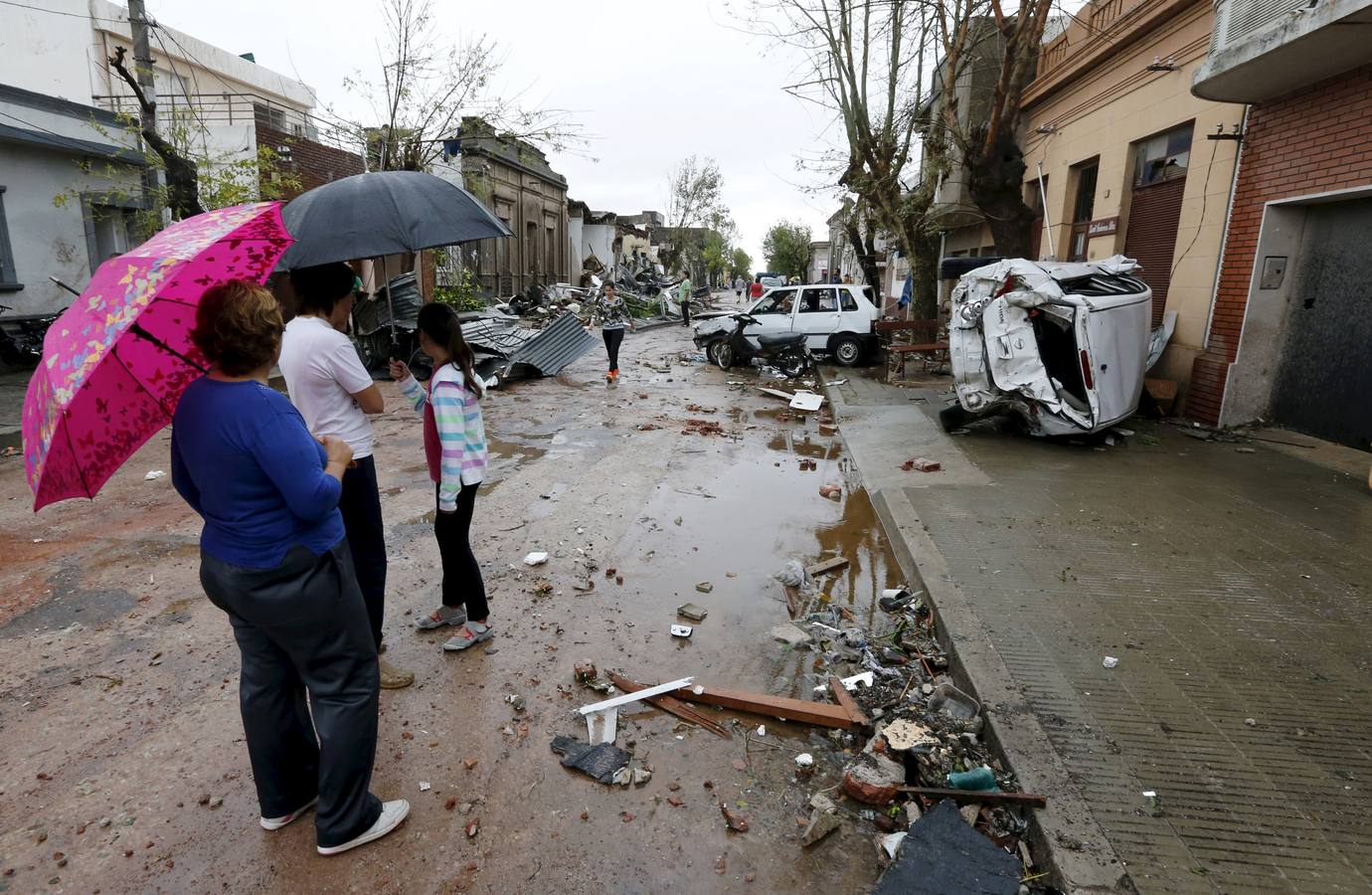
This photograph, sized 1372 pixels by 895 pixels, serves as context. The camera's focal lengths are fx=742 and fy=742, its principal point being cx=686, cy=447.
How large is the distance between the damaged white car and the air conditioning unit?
7.60ft

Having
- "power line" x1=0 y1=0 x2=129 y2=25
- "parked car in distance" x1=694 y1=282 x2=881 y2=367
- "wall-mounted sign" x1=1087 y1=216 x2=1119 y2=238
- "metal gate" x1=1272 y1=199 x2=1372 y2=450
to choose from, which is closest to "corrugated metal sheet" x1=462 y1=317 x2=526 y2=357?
"parked car in distance" x1=694 y1=282 x2=881 y2=367

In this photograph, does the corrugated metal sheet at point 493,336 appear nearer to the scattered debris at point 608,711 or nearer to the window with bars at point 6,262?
the window with bars at point 6,262

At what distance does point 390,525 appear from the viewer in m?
5.91

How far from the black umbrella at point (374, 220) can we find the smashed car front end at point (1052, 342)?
19.6 feet

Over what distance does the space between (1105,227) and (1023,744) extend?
1131 cm

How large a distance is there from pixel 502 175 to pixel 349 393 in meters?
26.1

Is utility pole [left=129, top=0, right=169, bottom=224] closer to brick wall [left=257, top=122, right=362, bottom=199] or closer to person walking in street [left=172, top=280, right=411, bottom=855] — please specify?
brick wall [left=257, top=122, right=362, bottom=199]

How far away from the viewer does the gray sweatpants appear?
2232mm

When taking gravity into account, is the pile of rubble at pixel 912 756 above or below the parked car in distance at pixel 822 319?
below

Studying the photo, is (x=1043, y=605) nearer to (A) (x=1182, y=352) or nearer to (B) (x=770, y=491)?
(B) (x=770, y=491)

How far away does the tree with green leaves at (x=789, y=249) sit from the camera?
57.6 meters

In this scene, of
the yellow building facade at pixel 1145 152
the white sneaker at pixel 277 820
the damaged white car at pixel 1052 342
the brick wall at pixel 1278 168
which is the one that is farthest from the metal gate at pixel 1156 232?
the white sneaker at pixel 277 820

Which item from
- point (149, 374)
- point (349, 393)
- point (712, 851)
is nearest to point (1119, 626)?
point (712, 851)

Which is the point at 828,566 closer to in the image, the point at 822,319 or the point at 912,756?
the point at 912,756
